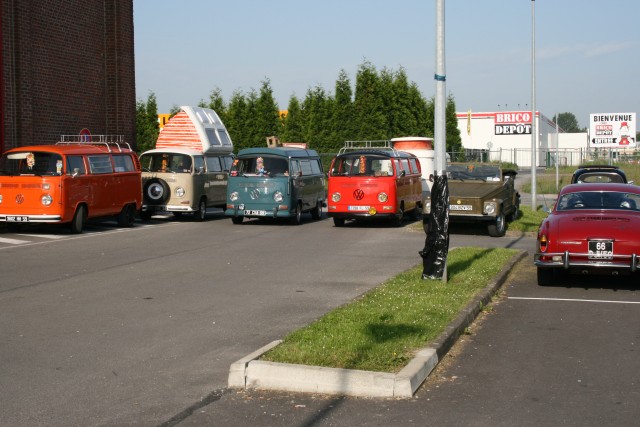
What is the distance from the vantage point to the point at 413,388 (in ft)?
22.4

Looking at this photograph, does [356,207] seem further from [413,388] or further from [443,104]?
[413,388]

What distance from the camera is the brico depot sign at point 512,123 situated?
97062 millimetres

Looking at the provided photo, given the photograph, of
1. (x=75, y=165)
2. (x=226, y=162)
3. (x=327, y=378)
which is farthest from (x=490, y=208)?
(x=327, y=378)

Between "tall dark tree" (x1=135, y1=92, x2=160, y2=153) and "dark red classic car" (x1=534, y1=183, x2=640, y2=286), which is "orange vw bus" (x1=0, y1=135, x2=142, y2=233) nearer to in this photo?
"dark red classic car" (x1=534, y1=183, x2=640, y2=286)

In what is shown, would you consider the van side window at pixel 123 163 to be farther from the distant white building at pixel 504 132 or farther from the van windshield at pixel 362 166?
the distant white building at pixel 504 132

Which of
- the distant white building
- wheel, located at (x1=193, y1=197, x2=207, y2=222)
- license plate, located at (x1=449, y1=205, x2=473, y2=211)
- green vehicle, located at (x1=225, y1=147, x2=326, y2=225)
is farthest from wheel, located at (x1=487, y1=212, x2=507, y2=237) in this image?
the distant white building

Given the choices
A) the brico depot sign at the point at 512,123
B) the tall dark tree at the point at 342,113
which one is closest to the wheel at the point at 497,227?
the tall dark tree at the point at 342,113

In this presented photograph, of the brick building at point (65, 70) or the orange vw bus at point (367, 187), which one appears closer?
the orange vw bus at point (367, 187)

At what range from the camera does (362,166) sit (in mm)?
24453

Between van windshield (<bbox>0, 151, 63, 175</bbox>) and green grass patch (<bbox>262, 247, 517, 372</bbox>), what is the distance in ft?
35.5

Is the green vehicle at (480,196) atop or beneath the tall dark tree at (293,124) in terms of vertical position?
beneath

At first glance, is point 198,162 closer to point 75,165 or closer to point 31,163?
point 75,165

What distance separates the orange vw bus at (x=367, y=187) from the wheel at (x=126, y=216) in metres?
5.37

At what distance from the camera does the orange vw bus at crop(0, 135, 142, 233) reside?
67.5ft
